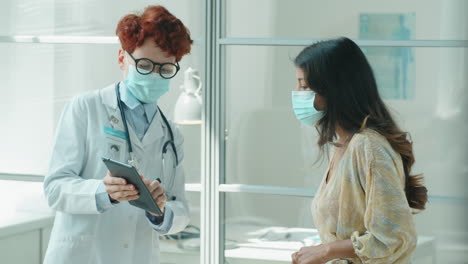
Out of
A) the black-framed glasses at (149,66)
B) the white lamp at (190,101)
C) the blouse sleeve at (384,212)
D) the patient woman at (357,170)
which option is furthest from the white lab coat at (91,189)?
the white lamp at (190,101)

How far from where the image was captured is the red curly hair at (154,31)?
7.99 ft

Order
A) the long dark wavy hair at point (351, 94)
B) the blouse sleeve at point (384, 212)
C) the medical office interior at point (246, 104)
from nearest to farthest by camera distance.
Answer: the blouse sleeve at point (384, 212) < the long dark wavy hair at point (351, 94) < the medical office interior at point (246, 104)

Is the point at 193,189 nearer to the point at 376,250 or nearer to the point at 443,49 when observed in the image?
the point at 443,49

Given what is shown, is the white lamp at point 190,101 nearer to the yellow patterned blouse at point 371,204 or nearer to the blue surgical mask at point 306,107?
the blue surgical mask at point 306,107

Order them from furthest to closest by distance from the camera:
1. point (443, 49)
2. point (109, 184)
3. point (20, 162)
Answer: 1. point (20, 162)
2. point (443, 49)
3. point (109, 184)

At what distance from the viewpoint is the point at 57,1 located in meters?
4.18

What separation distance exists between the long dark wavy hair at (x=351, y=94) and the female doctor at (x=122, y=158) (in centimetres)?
63

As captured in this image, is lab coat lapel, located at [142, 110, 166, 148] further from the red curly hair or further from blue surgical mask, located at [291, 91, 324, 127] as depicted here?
blue surgical mask, located at [291, 91, 324, 127]

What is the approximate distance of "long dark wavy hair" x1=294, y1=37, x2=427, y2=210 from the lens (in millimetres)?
2012

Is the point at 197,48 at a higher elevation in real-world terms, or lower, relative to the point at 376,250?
higher

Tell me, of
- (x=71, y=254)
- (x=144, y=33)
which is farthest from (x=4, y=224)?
(x=144, y=33)

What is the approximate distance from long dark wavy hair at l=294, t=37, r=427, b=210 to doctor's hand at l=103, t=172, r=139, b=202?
0.68m

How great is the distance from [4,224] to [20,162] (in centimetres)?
42

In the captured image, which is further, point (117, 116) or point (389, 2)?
point (389, 2)
